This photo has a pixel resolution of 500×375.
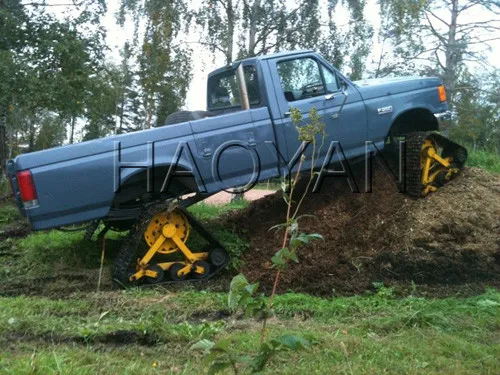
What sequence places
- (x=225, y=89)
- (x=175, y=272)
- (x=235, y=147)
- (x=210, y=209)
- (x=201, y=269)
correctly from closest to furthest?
1. (x=175, y=272)
2. (x=201, y=269)
3. (x=235, y=147)
4. (x=225, y=89)
5. (x=210, y=209)

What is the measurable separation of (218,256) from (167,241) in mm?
649

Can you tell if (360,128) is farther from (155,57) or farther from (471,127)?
(471,127)

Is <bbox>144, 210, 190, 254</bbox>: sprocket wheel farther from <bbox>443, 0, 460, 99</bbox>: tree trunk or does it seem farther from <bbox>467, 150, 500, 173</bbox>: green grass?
<bbox>443, 0, 460, 99</bbox>: tree trunk

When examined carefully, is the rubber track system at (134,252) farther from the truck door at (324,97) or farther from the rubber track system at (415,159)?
the rubber track system at (415,159)

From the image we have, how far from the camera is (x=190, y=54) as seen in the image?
62.6 ft

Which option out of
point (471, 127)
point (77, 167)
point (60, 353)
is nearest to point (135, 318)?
point (60, 353)

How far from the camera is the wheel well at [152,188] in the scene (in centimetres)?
676

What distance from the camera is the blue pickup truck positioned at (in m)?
6.27

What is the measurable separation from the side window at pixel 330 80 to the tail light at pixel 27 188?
13.4 ft

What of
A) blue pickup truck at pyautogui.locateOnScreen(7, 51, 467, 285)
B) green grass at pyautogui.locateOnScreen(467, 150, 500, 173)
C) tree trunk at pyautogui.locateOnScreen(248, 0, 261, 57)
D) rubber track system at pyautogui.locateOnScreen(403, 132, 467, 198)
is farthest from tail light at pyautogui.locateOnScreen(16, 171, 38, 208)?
tree trunk at pyautogui.locateOnScreen(248, 0, 261, 57)

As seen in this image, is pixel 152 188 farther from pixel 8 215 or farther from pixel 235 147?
pixel 8 215

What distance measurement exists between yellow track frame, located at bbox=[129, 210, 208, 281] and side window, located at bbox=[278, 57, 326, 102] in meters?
2.27

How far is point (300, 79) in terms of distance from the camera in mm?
7961

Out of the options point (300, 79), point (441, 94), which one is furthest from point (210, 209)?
point (441, 94)
